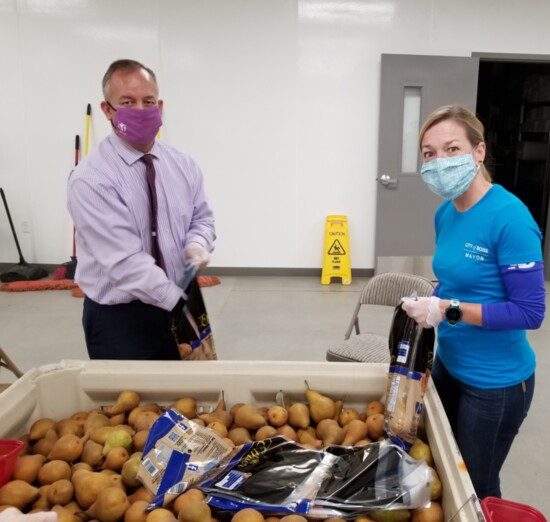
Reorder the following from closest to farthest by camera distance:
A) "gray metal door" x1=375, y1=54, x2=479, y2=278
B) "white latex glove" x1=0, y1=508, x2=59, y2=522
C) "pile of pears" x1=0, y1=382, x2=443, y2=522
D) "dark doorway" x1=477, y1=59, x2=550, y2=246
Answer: "white latex glove" x1=0, y1=508, x2=59, y2=522, "pile of pears" x1=0, y1=382, x2=443, y2=522, "gray metal door" x1=375, y1=54, x2=479, y2=278, "dark doorway" x1=477, y1=59, x2=550, y2=246

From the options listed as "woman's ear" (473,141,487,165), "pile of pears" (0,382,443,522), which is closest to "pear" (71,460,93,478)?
"pile of pears" (0,382,443,522)

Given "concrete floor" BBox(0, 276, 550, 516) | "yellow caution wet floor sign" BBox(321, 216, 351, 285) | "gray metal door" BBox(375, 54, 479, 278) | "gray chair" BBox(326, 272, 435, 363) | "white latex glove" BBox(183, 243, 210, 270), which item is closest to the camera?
"white latex glove" BBox(183, 243, 210, 270)

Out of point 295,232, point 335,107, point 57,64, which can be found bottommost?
point 295,232

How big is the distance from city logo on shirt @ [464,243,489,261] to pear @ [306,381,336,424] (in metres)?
0.47

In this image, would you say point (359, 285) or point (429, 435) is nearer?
point (429, 435)

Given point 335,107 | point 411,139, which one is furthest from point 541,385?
point 335,107

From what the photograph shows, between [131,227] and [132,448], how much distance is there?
0.61m

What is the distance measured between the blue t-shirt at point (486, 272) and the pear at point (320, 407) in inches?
14.1

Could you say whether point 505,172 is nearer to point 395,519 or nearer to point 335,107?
point 335,107

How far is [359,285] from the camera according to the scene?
4.65m

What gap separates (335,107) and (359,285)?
171 cm

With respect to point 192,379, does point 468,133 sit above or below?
above

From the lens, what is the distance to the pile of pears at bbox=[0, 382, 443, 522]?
2.66 feet

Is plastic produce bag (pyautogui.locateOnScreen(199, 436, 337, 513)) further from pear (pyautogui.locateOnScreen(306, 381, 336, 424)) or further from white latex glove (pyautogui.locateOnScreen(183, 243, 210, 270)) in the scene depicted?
white latex glove (pyautogui.locateOnScreen(183, 243, 210, 270))
